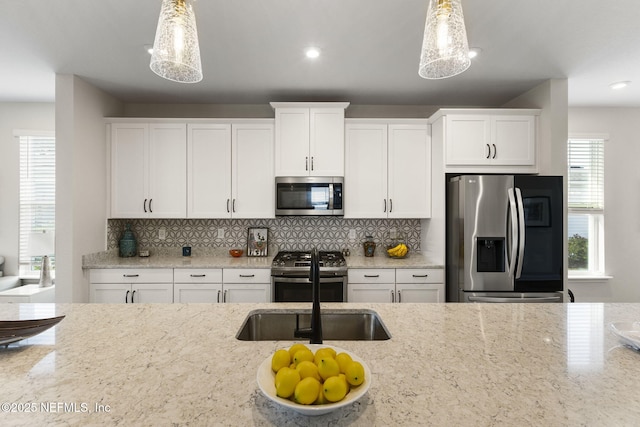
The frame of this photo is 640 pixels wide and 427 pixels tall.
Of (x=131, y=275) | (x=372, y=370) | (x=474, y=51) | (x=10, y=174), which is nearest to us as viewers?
(x=372, y=370)

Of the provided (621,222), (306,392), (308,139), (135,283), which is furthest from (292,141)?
(621,222)

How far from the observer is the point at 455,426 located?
0.75 m

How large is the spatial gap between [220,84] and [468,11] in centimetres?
216

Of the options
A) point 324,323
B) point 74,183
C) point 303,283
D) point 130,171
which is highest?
point 130,171

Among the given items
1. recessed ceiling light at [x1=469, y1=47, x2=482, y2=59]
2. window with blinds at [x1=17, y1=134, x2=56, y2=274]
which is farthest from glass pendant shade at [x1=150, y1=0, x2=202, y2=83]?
window with blinds at [x1=17, y1=134, x2=56, y2=274]

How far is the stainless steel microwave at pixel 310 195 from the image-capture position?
335 centimetres

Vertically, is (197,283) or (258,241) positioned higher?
(258,241)

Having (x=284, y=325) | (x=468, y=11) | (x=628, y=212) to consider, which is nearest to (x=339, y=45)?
(x=468, y=11)

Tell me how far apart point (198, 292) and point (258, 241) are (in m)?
0.83

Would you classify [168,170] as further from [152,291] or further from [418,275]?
[418,275]

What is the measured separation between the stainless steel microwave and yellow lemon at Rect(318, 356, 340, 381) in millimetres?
2583

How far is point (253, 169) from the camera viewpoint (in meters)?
3.44

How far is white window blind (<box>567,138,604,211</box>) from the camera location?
12.8 feet

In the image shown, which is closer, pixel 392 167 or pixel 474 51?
pixel 474 51
